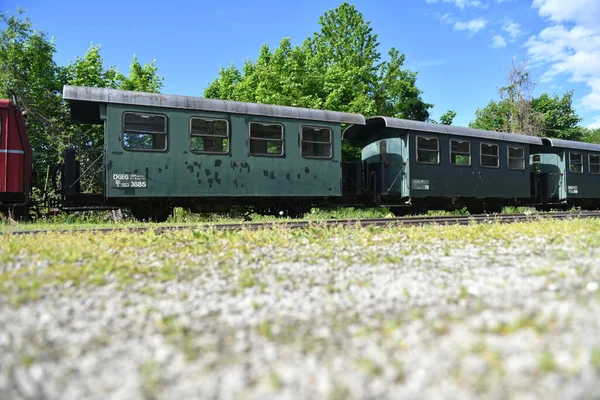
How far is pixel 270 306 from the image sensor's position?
10.5 ft

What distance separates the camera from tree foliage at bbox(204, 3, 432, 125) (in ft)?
74.4

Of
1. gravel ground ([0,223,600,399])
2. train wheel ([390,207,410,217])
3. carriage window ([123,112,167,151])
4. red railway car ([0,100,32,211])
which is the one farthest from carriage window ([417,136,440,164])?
red railway car ([0,100,32,211])

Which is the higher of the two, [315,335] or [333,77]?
[333,77]

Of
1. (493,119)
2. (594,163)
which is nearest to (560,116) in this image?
(493,119)

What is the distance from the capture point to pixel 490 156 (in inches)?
587

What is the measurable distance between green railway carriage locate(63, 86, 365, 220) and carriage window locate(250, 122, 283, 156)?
0.03 meters

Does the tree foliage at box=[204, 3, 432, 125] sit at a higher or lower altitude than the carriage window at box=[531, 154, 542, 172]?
higher

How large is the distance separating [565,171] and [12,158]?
19.9 m

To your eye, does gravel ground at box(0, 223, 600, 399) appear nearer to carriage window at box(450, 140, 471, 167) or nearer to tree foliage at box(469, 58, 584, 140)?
carriage window at box(450, 140, 471, 167)

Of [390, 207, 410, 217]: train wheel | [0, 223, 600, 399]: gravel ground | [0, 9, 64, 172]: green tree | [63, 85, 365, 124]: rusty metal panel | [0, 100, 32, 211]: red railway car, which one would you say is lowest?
[0, 223, 600, 399]: gravel ground

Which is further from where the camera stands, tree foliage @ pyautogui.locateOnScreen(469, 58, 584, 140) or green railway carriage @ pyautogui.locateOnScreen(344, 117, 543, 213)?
tree foliage @ pyautogui.locateOnScreen(469, 58, 584, 140)

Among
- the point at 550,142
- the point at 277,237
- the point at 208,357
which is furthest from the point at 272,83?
the point at 208,357

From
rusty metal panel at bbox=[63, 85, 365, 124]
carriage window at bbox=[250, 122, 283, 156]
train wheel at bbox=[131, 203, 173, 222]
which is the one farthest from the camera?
carriage window at bbox=[250, 122, 283, 156]

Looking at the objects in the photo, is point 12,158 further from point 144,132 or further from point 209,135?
point 209,135
